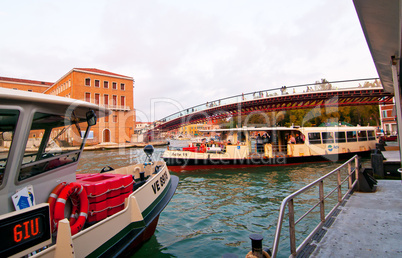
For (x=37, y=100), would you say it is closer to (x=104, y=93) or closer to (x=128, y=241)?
(x=128, y=241)

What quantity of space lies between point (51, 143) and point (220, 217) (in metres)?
4.77

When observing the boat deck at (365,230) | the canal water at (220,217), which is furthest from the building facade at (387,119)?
the boat deck at (365,230)

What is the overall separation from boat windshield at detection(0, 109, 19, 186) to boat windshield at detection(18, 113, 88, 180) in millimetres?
184

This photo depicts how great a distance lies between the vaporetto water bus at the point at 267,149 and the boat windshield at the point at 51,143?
35.4 ft

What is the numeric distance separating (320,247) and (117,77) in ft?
167

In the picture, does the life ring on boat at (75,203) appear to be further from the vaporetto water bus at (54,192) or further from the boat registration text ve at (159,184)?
the boat registration text ve at (159,184)

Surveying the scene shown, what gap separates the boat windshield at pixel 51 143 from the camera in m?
2.78

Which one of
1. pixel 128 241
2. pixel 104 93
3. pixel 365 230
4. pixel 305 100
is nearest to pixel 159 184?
pixel 128 241

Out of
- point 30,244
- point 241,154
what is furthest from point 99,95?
point 30,244

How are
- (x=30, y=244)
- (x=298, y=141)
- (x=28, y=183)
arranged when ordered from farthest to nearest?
(x=298, y=141), (x=28, y=183), (x=30, y=244)

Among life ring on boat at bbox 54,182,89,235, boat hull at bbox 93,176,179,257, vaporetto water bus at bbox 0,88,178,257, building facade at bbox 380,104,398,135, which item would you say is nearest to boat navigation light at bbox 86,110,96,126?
vaporetto water bus at bbox 0,88,178,257

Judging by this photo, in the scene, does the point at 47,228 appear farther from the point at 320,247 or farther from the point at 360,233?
the point at 360,233

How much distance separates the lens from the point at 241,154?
14.9 meters

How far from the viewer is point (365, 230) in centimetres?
345
